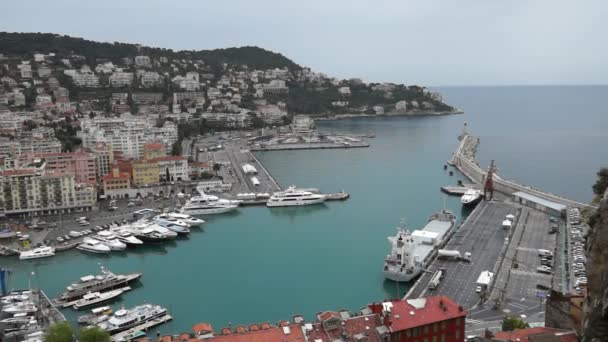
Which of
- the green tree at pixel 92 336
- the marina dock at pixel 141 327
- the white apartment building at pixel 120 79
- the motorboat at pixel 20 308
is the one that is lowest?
the marina dock at pixel 141 327

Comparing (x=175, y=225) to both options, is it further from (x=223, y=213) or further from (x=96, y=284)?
(x=96, y=284)

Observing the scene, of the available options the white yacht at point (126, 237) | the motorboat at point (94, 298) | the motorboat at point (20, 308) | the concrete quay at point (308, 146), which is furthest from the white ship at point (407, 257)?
the concrete quay at point (308, 146)

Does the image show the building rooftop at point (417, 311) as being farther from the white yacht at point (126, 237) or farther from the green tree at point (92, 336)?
the white yacht at point (126, 237)

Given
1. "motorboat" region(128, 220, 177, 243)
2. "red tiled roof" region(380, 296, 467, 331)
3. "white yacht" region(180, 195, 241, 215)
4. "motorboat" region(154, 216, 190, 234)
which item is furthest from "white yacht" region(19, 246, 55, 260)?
"red tiled roof" region(380, 296, 467, 331)

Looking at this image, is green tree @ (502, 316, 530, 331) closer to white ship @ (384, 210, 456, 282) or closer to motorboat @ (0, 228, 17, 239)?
white ship @ (384, 210, 456, 282)

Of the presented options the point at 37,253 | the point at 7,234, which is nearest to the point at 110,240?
the point at 37,253

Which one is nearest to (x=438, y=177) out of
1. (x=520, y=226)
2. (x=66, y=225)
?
(x=520, y=226)
